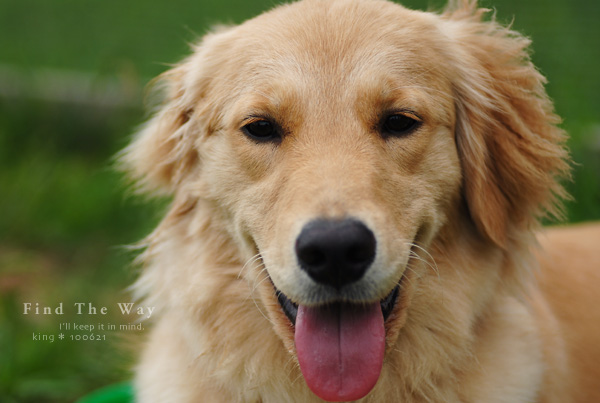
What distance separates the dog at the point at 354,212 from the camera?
98.9 inches

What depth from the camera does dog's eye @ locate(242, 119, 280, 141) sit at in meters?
2.76

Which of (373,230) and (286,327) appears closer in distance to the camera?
(373,230)

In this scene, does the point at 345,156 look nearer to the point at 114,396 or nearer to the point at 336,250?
the point at 336,250

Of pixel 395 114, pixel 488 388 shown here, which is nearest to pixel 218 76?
pixel 395 114

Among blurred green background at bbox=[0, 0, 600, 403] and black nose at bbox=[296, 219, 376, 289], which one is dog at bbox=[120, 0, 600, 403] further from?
blurred green background at bbox=[0, 0, 600, 403]

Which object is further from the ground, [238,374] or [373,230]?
[373,230]

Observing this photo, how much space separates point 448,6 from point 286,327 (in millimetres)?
1889

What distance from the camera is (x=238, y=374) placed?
113 inches

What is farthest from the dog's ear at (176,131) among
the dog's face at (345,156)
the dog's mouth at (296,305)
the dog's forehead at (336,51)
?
the dog's mouth at (296,305)

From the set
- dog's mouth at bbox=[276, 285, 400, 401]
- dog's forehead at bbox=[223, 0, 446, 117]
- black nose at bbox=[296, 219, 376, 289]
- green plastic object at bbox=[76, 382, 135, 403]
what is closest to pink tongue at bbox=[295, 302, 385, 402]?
dog's mouth at bbox=[276, 285, 400, 401]

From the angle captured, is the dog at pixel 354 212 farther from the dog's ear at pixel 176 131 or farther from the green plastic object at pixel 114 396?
the green plastic object at pixel 114 396

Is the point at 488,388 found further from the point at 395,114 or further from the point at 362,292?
the point at 395,114

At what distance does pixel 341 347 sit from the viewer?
2.55m

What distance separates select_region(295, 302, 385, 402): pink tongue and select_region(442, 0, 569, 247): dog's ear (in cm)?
73
